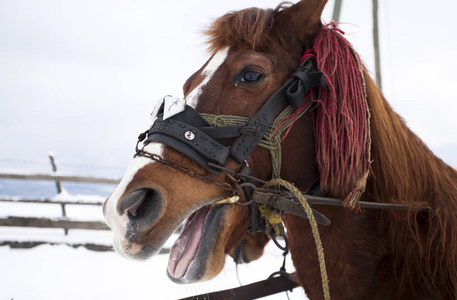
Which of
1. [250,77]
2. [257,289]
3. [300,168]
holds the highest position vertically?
[250,77]

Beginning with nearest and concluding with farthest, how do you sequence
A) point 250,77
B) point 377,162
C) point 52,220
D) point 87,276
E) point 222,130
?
point 222,130, point 250,77, point 377,162, point 87,276, point 52,220

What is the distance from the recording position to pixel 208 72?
1532mm

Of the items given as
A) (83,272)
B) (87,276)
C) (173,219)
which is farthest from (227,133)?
(83,272)

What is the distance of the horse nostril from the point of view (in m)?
1.23

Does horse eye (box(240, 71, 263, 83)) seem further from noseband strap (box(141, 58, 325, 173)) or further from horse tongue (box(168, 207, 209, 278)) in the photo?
horse tongue (box(168, 207, 209, 278))

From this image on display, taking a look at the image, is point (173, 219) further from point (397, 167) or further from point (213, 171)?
point (397, 167)

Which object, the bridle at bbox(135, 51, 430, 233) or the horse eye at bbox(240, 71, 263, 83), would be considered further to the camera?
the horse eye at bbox(240, 71, 263, 83)

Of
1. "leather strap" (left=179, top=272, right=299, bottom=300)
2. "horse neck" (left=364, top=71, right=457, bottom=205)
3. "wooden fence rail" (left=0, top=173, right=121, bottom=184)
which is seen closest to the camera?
"horse neck" (left=364, top=71, right=457, bottom=205)

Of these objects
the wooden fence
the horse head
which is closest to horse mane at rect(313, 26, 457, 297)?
the horse head

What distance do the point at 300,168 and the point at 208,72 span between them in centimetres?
58

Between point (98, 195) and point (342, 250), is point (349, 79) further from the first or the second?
point (98, 195)

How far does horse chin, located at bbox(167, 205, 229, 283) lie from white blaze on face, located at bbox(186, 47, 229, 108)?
1.46ft

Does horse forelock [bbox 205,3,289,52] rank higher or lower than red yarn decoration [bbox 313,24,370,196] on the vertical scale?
higher

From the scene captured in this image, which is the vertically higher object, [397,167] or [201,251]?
[397,167]
